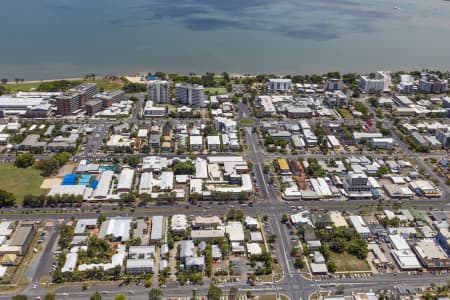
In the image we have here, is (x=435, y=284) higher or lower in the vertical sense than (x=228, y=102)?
lower

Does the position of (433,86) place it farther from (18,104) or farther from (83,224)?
(18,104)

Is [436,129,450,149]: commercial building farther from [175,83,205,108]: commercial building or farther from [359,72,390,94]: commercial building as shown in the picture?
[175,83,205,108]: commercial building

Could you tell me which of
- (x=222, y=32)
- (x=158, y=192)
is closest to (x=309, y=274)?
(x=158, y=192)

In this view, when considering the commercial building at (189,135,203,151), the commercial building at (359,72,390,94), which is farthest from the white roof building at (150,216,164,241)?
the commercial building at (359,72,390,94)

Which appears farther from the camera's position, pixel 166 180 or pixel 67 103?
pixel 67 103

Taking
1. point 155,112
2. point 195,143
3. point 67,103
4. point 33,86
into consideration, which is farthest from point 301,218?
point 33,86

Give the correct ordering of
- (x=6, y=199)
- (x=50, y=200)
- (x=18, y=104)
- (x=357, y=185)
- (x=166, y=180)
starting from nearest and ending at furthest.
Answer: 1. (x=6, y=199)
2. (x=50, y=200)
3. (x=357, y=185)
4. (x=166, y=180)
5. (x=18, y=104)

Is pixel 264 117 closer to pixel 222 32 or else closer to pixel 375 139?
pixel 375 139

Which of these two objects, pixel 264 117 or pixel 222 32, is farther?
pixel 222 32

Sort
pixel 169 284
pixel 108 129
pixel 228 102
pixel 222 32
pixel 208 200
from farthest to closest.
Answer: pixel 222 32 → pixel 228 102 → pixel 108 129 → pixel 208 200 → pixel 169 284
